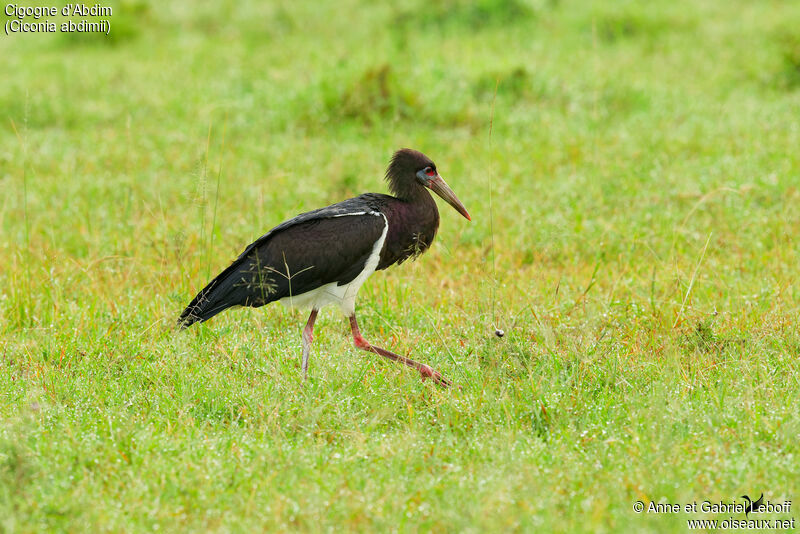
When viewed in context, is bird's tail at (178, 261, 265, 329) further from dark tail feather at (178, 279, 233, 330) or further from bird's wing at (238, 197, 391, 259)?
bird's wing at (238, 197, 391, 259)

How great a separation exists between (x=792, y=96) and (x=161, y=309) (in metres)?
6.98

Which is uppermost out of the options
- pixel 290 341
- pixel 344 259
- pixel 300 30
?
pixel 300 30

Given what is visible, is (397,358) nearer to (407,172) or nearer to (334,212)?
(334,212)

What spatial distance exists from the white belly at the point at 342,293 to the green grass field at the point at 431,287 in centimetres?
24

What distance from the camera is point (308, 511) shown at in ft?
10.9

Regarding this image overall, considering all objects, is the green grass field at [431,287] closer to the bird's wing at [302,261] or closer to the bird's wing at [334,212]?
the bird's wing at [302,261]

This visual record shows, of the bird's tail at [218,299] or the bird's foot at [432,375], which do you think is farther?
the bird's tail at [218,299]

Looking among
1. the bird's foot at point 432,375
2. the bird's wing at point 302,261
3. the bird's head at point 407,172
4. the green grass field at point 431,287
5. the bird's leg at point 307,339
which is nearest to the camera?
the green grass field at point 431,287

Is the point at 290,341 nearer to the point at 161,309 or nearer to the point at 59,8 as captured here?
the point at 161,309

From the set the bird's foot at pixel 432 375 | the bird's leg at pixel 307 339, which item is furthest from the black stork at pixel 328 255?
the bird's foot at pixel 432 375

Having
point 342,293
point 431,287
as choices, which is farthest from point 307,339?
point 431,287

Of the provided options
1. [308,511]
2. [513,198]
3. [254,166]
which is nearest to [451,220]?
[513,198]

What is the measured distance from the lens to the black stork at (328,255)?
4.87 m

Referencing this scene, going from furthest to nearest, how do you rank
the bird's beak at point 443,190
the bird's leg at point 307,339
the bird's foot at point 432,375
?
the bird's beak at point 443,190 → the bird's leg at point 307,339 → the bird's foot at point 432,375
